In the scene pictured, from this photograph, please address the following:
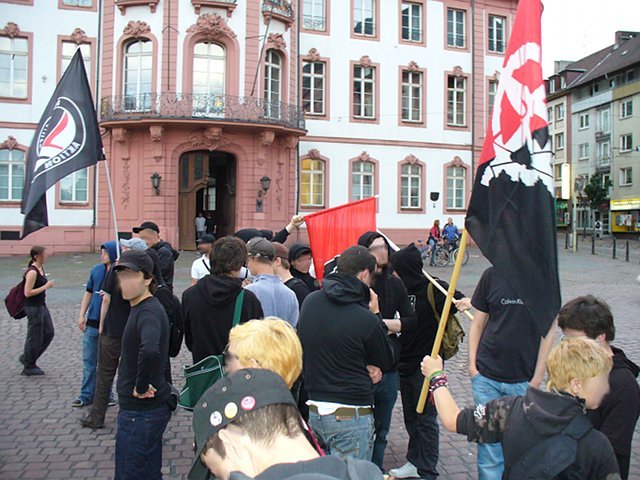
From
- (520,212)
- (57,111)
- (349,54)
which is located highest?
(349,54)

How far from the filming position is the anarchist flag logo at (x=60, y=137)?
6.35 metres

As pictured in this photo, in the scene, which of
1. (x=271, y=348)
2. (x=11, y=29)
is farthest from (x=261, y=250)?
(x=11, y=29)

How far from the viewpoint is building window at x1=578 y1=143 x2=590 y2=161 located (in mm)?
59641

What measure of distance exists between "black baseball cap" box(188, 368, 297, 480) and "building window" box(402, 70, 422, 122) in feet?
98.4

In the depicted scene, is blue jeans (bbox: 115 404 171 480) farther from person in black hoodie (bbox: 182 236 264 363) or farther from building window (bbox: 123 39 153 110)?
building window (bbox: 123 39 153 110)

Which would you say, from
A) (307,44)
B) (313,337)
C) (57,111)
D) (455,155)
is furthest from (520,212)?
(455,155)

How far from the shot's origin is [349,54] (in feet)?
96.4

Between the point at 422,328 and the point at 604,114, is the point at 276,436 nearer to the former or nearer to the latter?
the point at 422,328

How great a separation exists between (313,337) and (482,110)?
102 ft

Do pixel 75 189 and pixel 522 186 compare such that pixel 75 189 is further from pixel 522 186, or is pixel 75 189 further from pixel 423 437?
pixel 522 186

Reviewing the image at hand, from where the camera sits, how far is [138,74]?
25.5 meters

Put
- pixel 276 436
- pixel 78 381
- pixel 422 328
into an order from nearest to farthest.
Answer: pixel 276 436 → pixel 422 328 → pixel 78 381

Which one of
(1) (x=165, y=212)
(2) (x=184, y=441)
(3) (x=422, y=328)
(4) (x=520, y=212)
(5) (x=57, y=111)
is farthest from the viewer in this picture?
(1) (x=165, y=212)

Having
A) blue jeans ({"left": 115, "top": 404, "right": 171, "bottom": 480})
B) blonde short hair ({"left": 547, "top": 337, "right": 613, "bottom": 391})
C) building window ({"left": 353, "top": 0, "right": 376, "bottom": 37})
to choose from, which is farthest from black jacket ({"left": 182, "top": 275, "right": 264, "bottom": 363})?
building window ({"left": 353, "top": 0, "right": 376, "bottom": 37})
